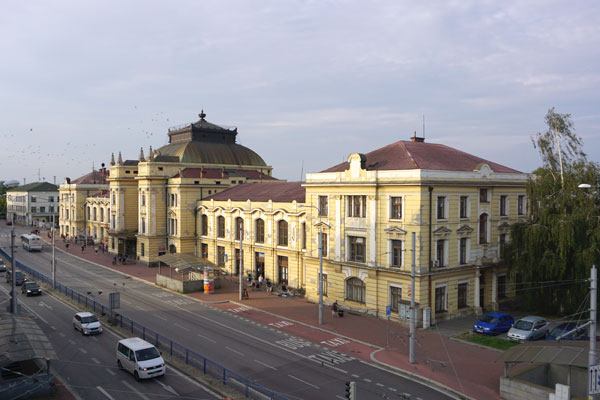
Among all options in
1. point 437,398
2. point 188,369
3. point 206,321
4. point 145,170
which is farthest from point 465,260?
point 145,170

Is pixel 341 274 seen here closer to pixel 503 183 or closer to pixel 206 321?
pixel 206 321

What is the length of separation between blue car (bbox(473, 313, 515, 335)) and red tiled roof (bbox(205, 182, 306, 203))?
23.1m

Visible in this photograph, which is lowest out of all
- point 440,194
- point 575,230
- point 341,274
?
point 341,274

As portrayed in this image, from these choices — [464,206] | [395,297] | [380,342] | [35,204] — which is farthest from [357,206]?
[35,204]

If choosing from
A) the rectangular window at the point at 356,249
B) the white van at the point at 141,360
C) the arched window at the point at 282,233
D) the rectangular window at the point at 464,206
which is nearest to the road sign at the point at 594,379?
the white van at the point at 141,360

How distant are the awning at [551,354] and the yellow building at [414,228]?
12.3 metres

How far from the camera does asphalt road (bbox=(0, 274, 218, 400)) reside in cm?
2525

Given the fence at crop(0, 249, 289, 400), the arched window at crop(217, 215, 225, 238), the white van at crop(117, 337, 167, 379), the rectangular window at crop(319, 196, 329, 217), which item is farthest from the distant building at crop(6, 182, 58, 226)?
the white van at crop(117, 337, 167, 379)

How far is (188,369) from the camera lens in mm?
28766

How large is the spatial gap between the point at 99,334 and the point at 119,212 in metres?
47.7

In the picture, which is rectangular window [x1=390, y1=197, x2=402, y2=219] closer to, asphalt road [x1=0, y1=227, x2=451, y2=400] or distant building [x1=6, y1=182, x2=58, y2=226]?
asphalt road [x1=0, y1=227, x2=451, y2=400]

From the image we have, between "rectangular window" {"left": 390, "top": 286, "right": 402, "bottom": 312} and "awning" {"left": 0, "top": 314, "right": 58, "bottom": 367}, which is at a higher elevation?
"awning" {"left": 0, "top": 314, "right": 58, "bottom": 367}

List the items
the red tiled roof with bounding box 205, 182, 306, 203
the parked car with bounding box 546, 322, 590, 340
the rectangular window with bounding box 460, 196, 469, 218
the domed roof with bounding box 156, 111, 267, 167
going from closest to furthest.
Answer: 1. the parked car with bounding box 546, 322, 590, 340
2. the rectangular window with bounding box 460, 196, 469, 218
3. the red tiled roof with bounding box 205, 182, 306, 203
4. the domed roof with bounding box 156, 111, 267, 167

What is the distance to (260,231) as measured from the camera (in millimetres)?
60625
